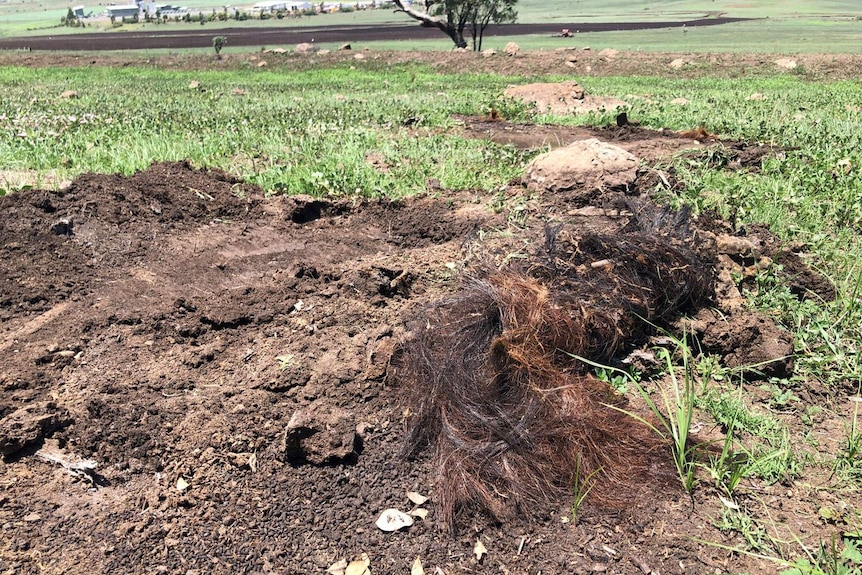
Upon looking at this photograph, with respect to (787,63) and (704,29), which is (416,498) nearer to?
(787,63)

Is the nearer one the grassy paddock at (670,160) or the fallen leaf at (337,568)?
the fallen leaf at (337,568)

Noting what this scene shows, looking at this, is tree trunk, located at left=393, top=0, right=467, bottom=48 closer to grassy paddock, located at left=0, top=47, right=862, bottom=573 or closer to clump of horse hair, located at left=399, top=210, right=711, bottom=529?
grassy paddock, located at left=0, top=47, right=862, bottom=573

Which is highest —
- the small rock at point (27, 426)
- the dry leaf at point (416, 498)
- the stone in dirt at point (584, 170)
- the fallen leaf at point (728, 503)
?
the stone in dirt at point (584, 170)

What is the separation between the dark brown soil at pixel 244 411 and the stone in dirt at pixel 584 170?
1.85 feet

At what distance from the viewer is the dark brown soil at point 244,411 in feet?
7.36

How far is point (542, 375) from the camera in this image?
2795mm

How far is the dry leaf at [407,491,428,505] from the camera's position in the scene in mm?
2426

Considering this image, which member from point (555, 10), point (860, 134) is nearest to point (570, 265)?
point (860, 134)

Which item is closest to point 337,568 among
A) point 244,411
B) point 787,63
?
point 244,411

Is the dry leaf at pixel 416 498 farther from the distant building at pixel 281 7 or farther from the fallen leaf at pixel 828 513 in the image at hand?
the distant building at pixel 281 7

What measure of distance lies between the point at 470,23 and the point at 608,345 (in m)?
31.3

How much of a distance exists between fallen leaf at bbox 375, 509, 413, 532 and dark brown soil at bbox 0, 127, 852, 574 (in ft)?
0.12

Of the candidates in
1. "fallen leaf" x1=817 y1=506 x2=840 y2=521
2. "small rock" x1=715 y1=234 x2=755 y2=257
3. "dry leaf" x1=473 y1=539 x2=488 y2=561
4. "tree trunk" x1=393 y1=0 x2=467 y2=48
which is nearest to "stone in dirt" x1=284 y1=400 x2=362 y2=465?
"dry leaf" x1=473 y1=539 x2=488 y2=561

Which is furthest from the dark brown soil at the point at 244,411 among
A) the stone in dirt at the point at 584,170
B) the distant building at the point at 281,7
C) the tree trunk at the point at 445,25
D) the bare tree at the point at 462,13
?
the distant building at the point at 281,7
